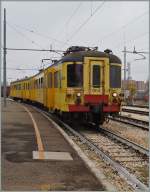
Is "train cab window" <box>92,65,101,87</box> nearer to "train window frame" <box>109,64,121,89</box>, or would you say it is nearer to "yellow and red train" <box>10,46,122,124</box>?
"yellow and red train" <box>10,46,122,124</box>

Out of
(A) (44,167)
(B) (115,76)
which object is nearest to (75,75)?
(B) (115,76)

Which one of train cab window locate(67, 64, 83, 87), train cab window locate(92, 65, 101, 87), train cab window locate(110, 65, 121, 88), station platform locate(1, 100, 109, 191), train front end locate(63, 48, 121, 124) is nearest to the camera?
station platform locate(1, 100, 109, 191)

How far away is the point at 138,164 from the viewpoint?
11156 millimetres

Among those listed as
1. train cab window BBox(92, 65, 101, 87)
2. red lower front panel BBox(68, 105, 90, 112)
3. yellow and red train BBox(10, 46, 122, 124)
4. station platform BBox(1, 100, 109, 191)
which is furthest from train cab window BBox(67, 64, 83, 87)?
station platform BBox(1, 100, 109, 191)

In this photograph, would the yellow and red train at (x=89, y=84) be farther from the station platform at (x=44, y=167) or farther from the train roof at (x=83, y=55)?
the station platform at (x=44, y=167)

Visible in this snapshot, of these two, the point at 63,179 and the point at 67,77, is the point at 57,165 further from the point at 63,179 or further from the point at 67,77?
the point at 67,77

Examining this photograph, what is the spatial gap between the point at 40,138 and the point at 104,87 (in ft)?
15.8

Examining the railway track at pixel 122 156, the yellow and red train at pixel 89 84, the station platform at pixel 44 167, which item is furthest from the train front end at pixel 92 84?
the station platform at pixel 44 167

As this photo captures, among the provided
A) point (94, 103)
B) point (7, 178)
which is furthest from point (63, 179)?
point (94, 103)

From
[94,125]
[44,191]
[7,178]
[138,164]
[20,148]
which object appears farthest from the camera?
[94,125]

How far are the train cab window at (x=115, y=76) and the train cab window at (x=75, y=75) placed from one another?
129 centimetres

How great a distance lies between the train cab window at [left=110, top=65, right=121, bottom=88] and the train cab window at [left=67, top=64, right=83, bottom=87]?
1.29m

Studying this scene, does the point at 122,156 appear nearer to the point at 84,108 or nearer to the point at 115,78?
the point at 84,108

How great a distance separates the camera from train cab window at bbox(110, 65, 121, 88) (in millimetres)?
19188
